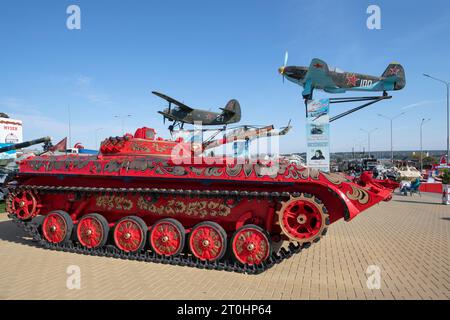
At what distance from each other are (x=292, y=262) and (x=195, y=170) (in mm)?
2981

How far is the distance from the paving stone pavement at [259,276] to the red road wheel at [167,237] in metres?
0.41

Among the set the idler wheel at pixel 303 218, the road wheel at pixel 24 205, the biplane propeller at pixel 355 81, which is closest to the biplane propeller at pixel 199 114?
the biplane propeller at pixel 355 81

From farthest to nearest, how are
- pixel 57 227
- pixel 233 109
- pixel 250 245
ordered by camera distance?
pixel 233 109, pixel 57 227, pixel 250 245

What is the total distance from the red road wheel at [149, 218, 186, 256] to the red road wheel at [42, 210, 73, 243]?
228 cm

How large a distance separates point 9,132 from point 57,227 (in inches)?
881

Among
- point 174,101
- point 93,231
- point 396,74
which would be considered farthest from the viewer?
point 396,74

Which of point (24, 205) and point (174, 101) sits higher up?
point (174, 101)

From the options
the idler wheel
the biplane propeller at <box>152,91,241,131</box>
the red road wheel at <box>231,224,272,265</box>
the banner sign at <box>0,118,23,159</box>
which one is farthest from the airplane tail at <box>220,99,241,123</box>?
the banner sign at <box>0,118,23,159</box>

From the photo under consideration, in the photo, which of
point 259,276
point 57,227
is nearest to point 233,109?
point 57,227

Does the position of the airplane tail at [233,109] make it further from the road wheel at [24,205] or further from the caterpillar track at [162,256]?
the road wheel at [24,205]

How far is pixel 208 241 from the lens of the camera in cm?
679

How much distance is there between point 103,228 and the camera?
7660 millimetres

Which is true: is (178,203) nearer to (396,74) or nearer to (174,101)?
(174,101)

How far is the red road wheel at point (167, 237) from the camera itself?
7.03 m
